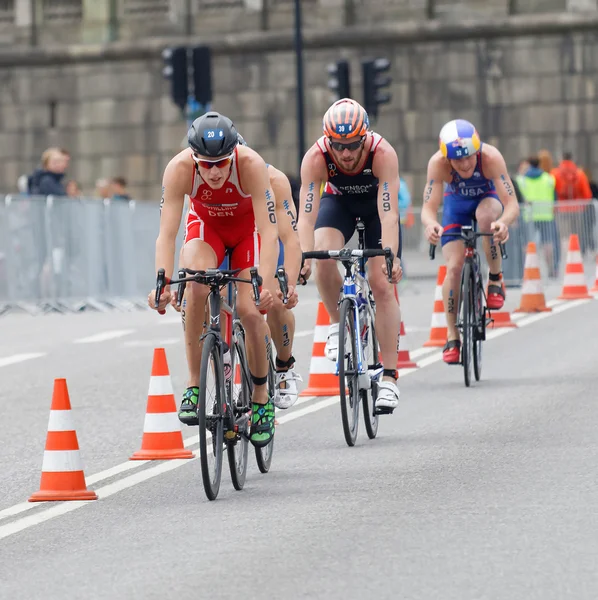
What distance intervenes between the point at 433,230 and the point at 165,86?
93.4 ft

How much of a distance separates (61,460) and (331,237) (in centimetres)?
300

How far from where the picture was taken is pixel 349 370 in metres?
11.3

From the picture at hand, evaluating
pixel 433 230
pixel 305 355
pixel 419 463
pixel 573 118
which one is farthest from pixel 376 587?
pixel 573 118

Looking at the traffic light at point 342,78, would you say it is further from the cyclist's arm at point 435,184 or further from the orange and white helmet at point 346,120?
the orange and white helmet at point 346,120

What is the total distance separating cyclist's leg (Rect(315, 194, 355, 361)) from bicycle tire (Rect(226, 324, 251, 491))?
7.33 feet

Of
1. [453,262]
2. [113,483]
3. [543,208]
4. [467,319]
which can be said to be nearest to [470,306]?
[467,319]

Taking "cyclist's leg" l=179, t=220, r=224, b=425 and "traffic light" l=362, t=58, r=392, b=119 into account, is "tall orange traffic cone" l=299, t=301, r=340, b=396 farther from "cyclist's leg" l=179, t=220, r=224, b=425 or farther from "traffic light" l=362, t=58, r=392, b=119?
"traffic light" l=362, t=58, r=392, b=119

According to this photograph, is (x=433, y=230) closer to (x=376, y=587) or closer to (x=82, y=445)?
(x=82, y=445)

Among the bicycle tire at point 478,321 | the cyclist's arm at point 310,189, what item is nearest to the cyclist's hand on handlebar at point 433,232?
the bicycle tire at point 478,321

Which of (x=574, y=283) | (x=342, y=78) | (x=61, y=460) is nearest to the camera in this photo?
(x=61, y=460)

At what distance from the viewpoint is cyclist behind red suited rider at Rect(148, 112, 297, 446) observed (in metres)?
9.55

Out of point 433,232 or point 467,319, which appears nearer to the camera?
point 433,232

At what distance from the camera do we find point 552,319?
2061cm

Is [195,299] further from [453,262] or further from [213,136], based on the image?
[453,262]
